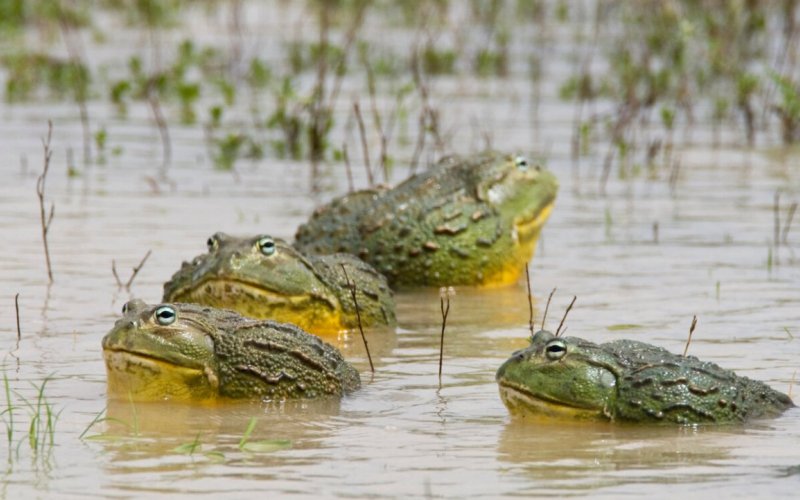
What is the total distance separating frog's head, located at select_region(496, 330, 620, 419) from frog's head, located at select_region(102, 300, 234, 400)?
48.3 inches

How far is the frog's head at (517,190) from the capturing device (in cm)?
1000

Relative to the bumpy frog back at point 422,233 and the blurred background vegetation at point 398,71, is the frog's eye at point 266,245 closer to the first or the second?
the bumpy frog back at point 422,233

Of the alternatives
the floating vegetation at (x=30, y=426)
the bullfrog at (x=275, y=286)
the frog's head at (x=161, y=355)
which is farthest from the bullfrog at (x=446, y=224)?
the floating vegetation at (x=30, y=426)

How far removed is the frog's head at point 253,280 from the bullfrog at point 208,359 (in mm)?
1208

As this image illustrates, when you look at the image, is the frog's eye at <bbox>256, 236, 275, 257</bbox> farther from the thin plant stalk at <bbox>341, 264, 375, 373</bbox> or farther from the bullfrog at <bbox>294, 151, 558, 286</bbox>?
the bullfrog at <bbox>294, 151, 558, 286</bbox>

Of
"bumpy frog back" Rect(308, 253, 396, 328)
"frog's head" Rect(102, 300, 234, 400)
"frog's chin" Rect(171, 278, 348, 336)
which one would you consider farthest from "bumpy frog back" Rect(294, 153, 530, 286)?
"frog's head" Rect(102, 300, 234, 400)

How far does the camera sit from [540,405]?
617 cm

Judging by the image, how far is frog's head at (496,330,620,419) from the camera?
242 inches

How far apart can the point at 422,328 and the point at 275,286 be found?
868 millimetres

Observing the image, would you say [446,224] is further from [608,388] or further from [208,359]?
[608,388]

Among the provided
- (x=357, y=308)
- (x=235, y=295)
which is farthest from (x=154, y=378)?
(x=235, y=295)

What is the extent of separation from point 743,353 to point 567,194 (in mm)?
5278

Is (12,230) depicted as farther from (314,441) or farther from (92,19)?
(92,19)

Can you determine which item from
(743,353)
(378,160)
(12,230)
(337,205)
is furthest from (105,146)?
(743,353)
